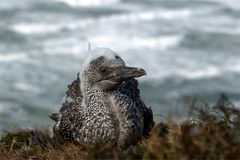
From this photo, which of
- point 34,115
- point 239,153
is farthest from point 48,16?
point 239,153

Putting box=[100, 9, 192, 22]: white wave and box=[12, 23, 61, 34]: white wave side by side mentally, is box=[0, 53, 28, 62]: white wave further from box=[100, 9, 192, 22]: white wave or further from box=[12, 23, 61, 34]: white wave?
box=[100, 9, 192, 22]: white wave

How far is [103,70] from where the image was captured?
10219mm

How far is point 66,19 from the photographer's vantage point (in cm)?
6112

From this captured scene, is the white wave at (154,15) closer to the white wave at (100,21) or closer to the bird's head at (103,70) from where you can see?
the white wave at (100,21)

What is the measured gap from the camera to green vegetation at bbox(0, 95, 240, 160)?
312 inches

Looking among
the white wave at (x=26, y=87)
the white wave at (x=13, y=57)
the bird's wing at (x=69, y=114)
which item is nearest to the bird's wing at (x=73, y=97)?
the bird's wing at (x=69, y=114)

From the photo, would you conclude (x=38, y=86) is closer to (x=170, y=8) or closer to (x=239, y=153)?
(x=170, y=8)

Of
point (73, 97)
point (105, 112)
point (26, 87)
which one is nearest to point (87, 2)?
point (26, 87)

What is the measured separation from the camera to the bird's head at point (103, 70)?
10.0 m

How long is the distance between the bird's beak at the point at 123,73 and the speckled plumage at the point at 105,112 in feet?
0.04

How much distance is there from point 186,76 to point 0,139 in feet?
128

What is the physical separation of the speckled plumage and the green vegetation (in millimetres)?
180

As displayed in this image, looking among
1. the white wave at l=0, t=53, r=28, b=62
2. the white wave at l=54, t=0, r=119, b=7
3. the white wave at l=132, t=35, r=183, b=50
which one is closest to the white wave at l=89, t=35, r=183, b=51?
the white wave at l=132, t=35, r=183, b=50

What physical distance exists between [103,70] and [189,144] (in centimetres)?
235
